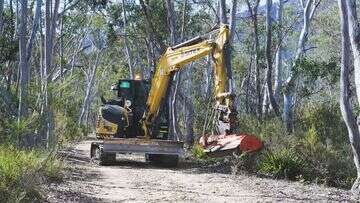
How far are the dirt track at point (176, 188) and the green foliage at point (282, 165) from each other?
974 mm

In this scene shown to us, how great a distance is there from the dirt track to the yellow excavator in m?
0.83

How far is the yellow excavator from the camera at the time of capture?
13953 millimetres

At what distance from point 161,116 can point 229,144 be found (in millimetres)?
4758

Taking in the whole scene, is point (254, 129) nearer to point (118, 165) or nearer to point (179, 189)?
point (118, 165)

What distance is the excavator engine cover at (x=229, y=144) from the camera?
1285 centimetres

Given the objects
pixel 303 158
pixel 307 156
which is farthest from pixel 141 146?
pixel 307 156

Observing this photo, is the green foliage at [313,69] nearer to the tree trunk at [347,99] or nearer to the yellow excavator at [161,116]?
the yellow excavator at [161,116]

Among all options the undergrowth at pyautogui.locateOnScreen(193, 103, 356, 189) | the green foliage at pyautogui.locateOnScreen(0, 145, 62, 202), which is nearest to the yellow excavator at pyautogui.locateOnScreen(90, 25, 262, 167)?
the undergrowth at pyautogui.locateOnScreen(193, 103, 356, 189)

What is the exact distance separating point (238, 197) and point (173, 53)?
7100 mm

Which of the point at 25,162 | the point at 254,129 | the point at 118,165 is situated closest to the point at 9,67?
the point at 118,165

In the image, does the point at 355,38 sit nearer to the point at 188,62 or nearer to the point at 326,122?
the point at 188,62

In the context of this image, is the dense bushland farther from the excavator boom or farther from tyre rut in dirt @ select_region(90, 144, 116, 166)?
tyre rut in dirt @ select_region(90, 144, 116, 166)

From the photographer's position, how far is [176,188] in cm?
1170

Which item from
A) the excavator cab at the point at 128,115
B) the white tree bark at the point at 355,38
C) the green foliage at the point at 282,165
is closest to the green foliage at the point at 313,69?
the excavator cab at the point at 128,115
